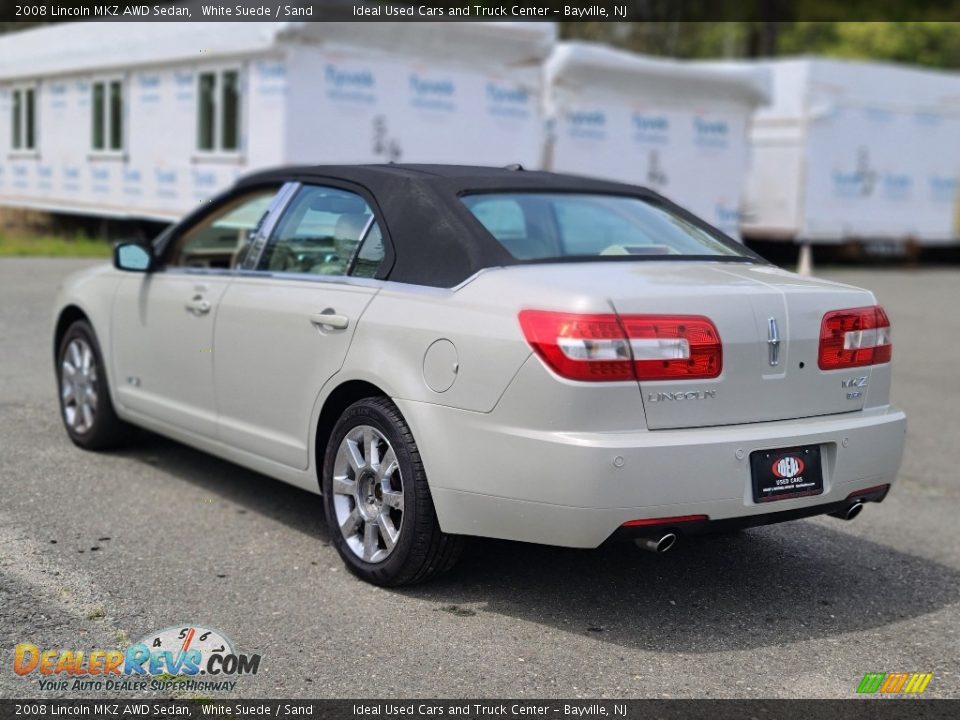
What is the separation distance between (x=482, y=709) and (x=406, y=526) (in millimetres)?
936

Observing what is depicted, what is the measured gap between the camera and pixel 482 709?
3.63m

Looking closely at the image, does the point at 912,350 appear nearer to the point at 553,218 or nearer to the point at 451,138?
the point at 451,138

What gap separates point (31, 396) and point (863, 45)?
4097 centimetres

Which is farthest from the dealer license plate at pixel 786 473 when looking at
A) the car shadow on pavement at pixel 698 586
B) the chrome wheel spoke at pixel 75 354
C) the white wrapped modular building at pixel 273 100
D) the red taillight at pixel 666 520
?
the white wrapped modular building at pixel 273 100

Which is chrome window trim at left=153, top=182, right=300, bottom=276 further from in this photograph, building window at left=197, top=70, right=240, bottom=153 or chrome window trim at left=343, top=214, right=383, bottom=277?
building window at left=197, top=70, right=240, bottom=153

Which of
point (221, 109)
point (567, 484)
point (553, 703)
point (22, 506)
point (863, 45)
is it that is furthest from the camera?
point (863, 45)

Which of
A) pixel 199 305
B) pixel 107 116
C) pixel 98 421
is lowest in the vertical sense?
pixel 98 421

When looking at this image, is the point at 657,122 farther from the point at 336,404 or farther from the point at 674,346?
the point at 674,346

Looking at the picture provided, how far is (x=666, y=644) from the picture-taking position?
4.20 metres

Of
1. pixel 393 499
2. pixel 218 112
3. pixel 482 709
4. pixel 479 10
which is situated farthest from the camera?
pixel 479 10

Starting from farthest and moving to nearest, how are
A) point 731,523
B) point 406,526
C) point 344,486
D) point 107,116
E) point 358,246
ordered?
point 107,116 < point 358,246 < point 344,486 < point 406,526 < point 731,523

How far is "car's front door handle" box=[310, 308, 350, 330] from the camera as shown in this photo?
15.6 ft

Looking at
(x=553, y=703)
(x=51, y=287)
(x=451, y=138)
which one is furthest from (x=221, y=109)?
(x=553, y=703)

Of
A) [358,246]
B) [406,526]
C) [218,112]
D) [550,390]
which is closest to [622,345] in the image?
[550,390]
